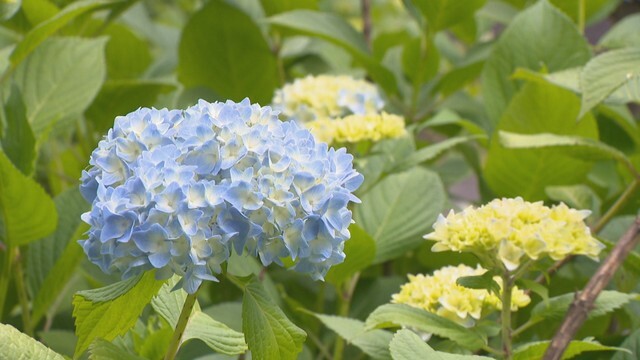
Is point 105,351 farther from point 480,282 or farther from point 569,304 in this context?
point 569,304

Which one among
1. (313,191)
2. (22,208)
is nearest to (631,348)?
(313,191)

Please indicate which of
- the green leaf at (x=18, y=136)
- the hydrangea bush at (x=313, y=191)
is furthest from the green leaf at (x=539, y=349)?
the green leaf at (x=18, y=136)

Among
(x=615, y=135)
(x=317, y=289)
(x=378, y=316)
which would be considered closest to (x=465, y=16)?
(x=615, y=135)

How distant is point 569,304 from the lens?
3.25 ft

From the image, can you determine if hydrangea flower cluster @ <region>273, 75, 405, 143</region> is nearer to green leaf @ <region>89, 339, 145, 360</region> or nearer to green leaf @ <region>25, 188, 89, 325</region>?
green leaf @ <region>25, 188, 89, 325</region>

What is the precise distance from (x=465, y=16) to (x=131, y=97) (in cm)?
54

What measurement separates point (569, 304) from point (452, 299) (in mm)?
111

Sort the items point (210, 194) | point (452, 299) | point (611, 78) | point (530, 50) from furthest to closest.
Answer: point (530, 50) < point (611, 78) < point (452, 299) < point (210, 194)

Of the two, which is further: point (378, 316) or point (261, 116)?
point (378, 316)

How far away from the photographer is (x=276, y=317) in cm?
84

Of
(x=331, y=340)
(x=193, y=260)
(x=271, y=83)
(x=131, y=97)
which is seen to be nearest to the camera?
(x=193, y=260)

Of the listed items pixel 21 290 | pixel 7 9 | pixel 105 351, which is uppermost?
pixel 7 9

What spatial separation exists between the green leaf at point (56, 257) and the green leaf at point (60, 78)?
0.12 meters

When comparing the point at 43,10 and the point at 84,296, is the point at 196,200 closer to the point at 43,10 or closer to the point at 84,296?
the point at 84,296
